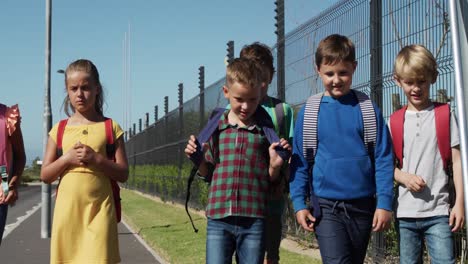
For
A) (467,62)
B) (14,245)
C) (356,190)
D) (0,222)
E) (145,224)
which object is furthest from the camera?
(145,224)

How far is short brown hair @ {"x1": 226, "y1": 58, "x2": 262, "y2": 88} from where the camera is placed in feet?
13.8

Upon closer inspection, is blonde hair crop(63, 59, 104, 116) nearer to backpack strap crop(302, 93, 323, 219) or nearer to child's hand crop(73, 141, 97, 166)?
child's hand crop(73, 141, 97, 166)

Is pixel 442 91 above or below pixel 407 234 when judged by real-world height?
above

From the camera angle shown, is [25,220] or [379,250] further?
[25,220]

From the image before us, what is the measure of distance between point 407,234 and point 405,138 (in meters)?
0.52

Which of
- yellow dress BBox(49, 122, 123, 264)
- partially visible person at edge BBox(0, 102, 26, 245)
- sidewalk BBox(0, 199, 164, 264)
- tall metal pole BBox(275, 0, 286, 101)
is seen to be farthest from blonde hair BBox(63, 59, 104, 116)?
tall metal pole BBox(275, 0, 286, 101)

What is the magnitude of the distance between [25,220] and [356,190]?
51.7 feet

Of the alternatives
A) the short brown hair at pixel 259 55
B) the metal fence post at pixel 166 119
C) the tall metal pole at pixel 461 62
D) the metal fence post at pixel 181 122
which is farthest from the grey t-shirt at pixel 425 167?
the metal fence post at pixel 166 119

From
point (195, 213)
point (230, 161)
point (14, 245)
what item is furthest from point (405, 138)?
point (195, 213)

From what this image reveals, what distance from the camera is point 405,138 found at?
4352mm

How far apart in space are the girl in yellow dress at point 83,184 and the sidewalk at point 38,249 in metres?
4.78

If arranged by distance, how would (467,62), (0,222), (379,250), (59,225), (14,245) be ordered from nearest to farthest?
(467,62) → (59,225) → (0,222) → (379,250) → (14,245)

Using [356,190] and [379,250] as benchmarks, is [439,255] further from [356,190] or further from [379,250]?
[379,250]

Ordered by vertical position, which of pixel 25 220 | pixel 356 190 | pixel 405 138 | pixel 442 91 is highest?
pixel 442 91
